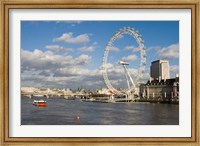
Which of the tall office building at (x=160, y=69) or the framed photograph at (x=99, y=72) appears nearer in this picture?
the framed photograph at (x=99, y=72)

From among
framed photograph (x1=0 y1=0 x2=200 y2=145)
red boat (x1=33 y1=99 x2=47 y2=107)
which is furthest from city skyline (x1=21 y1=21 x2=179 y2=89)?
red boat (x1=33 y1=99 x2=47 y2=107)

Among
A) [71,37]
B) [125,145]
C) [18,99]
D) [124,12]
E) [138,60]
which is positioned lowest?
[125,145]

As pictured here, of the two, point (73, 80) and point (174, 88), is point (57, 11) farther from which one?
point (174, 88)

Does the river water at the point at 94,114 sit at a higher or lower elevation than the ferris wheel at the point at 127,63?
lower

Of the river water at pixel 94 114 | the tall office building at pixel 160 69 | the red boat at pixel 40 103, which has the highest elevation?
the tall office building at pixel 160 69

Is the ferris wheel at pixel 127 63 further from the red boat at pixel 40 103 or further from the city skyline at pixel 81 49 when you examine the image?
the red boat at pixel 40 103

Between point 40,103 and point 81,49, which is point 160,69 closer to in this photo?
point 81,49

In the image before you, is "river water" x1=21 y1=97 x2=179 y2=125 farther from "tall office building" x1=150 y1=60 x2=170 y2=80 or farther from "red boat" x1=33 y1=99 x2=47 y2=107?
"tall office building" x1=150 y1=60 x2=170 y2=80

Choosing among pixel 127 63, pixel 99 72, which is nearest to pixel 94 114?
pixel 99 72

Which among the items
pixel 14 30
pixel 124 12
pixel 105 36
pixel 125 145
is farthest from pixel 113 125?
pixel 14 30

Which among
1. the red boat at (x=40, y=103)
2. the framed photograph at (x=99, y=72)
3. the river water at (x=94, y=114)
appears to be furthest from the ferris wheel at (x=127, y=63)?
the red boat at (x=40, y=103)
